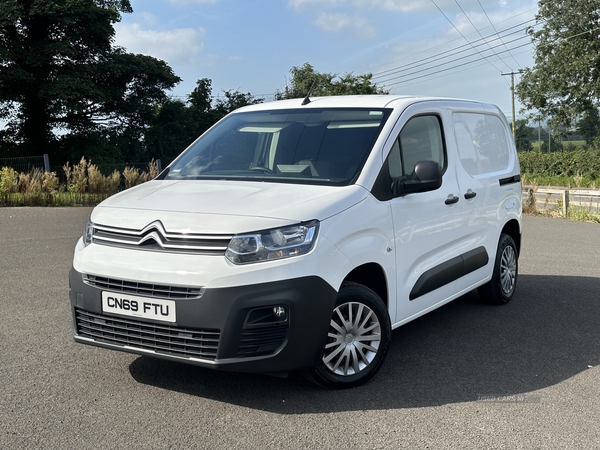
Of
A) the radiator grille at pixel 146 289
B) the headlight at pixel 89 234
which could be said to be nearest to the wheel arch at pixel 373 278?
the radiator grille at pixel 146 289

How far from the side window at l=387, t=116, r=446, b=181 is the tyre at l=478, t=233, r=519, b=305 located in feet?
5.57

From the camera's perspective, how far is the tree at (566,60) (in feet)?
152

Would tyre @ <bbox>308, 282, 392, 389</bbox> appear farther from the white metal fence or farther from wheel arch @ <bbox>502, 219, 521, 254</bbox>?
the white metal fence

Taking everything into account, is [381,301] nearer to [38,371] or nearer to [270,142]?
[270,142]

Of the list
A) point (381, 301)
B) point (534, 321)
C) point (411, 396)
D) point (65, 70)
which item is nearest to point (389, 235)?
point (381, 301)

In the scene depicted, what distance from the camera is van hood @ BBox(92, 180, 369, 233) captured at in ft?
12.6

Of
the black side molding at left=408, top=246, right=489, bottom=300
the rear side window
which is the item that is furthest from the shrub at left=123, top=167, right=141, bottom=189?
the black side molding at left=408, top=246, right=489, bottom=300

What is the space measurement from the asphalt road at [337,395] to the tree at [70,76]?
3146cm

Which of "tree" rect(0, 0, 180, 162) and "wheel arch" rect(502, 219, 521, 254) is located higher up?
"tree" rect(0, 0, 180, 162)

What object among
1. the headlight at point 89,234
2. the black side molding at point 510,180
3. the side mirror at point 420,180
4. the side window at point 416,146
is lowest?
the headlight at point 89,234

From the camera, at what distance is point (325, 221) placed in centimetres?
394

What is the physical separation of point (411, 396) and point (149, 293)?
1.82 meters

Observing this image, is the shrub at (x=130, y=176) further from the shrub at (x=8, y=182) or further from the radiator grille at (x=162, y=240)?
the radiator grille at (x=162, y=240)

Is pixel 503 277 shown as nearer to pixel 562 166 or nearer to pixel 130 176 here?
pixel 130 176
